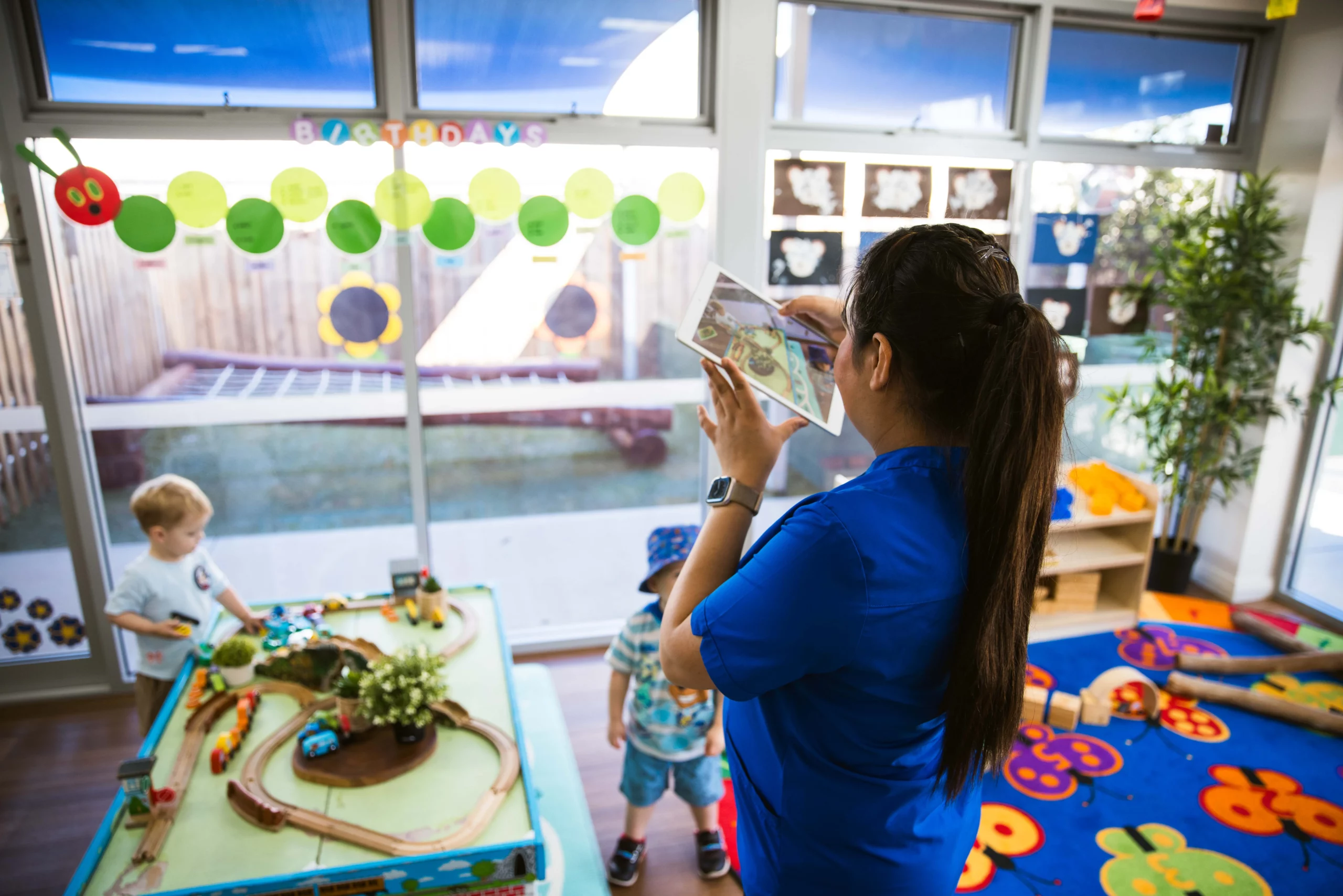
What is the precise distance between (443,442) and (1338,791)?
10.3 feet

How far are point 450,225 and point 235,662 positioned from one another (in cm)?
156

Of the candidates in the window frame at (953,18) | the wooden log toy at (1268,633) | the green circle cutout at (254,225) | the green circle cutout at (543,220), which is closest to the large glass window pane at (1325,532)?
the wooden log toy at (1268,633)

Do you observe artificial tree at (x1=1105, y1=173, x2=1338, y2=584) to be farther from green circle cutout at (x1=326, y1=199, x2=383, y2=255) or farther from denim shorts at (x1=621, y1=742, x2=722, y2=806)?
green circle cutout at (x1=326, y1=199, x2=383, y2=255)

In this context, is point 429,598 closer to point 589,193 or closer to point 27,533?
point 589,193

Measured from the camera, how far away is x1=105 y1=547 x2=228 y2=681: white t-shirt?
7.28 feet

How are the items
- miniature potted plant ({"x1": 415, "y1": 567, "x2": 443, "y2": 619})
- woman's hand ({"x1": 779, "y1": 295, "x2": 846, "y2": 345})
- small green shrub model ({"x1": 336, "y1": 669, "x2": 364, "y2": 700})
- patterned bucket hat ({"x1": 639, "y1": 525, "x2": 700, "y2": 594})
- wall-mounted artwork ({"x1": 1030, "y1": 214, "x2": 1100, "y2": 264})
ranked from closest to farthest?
woman's hand ({"x1": 779, "y1": 295, "x2": 846, "y2": 345}) → small green shrub model ({"x1": 336, "y1": 669, "x2": 364, "y2": 700}) → patterned bucket hat ({"x1": 639, "y1": 525, "x2": 700, "y2": 594}) → miniature potted plant ({"x1": 415, "y1": 567, "x2": 443, "y2": 619}) → wall-mounted artwork ({"x1": 1030, "y1": 214, "x2": 1100, "y2": 264})

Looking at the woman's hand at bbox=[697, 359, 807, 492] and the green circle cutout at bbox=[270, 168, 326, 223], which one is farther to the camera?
the green circle cutout at bbox=[270, 168, 326, 223]

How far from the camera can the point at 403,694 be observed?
5.78ft

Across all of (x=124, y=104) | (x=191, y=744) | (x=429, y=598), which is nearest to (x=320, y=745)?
(x=191, y=744)

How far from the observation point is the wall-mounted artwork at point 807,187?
3.16 meters

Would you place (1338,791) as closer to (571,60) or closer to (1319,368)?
(1319,368)

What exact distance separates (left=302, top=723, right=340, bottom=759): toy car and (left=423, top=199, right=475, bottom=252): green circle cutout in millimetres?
1706

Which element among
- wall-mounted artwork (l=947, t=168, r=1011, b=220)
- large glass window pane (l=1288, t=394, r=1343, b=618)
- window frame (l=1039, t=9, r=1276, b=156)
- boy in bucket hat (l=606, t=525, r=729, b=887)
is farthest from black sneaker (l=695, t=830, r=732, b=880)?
large glass window pane (l=1288, t=394, r=1343, b=618)

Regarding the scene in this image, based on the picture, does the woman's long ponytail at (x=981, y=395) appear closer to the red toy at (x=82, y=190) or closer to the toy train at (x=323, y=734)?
the toy train at (x=323, y=734)
